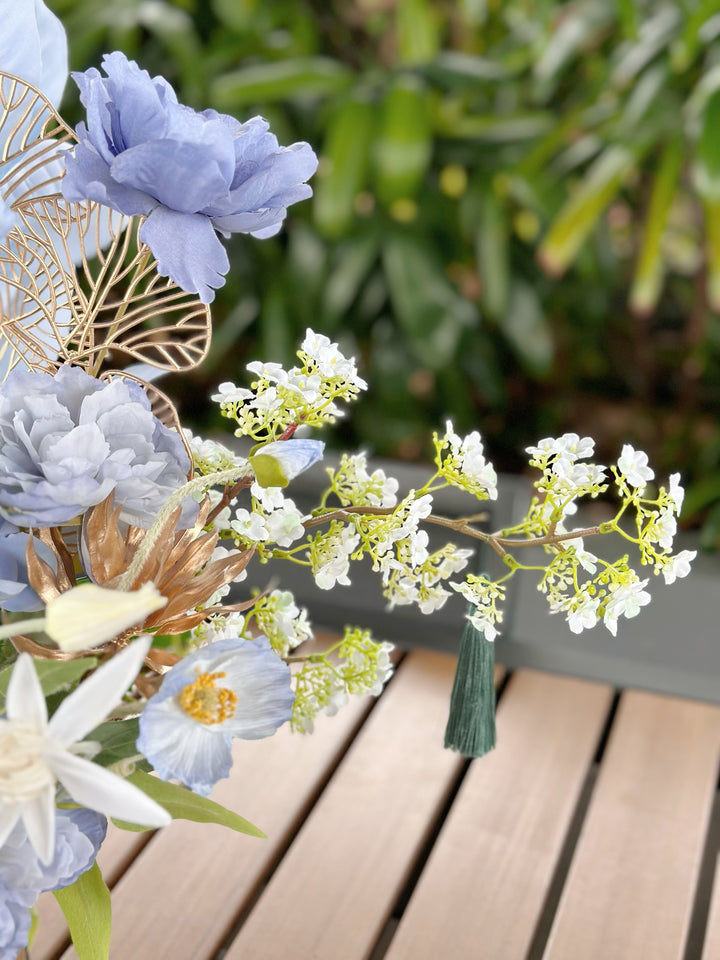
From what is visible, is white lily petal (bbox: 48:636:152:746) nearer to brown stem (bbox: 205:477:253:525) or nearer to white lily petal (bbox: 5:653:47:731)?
white lily petal (bbox: 5:653:47:731)

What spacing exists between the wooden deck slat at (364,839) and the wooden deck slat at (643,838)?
13 centimetres

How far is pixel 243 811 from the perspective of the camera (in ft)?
2.72

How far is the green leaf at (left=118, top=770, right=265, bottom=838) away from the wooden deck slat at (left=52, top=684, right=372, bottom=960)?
279mm

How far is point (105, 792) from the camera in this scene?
12.4 inches

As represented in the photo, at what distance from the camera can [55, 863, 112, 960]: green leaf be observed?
45 centimetres

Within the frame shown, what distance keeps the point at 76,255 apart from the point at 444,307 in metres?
1.62

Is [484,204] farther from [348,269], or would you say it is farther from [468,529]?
[468,529]

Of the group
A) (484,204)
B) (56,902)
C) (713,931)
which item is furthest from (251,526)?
(484,204)

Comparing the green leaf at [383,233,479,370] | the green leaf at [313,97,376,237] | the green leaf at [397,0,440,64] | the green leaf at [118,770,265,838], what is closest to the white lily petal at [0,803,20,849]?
the green leaf at [118,770,265,838]

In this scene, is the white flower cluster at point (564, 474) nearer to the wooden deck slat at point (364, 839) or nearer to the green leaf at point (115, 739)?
the green leaf at point (115, 739)

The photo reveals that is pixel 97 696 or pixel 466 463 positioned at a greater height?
pixel 466 463

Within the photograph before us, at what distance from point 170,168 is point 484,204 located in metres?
1.91

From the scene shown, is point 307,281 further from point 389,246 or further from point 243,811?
point 243,811

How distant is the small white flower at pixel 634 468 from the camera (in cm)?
43
